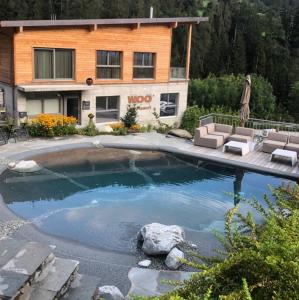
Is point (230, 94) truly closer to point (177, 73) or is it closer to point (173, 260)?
point (177, 73)

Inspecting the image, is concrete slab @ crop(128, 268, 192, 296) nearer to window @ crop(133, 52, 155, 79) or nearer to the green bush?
window @ crop(133, 52, 155, 79)

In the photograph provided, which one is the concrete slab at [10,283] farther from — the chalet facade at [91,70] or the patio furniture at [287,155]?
the chalet facade at [91,70]

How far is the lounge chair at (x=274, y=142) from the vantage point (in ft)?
55.7

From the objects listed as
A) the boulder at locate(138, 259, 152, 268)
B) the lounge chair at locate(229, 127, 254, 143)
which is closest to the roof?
the lounge chair at locate(229, 127, 254, 143)

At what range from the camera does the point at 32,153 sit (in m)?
15.5

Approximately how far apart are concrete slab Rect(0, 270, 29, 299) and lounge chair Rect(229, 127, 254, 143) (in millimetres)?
13963

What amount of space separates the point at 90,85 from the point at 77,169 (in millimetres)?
6298

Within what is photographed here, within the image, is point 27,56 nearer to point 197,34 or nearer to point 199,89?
point 199,89

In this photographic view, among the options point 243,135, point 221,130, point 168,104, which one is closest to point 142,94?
point 168,104

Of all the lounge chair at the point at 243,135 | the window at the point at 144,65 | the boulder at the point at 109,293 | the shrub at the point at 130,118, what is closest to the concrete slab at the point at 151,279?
the boulder at the point at 109,293

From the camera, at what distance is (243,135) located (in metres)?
18.5

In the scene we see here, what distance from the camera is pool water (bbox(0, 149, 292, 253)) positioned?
32.2 feet

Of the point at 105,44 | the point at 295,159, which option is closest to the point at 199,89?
the point at 105,44

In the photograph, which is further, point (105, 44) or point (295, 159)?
point (105, 44)
